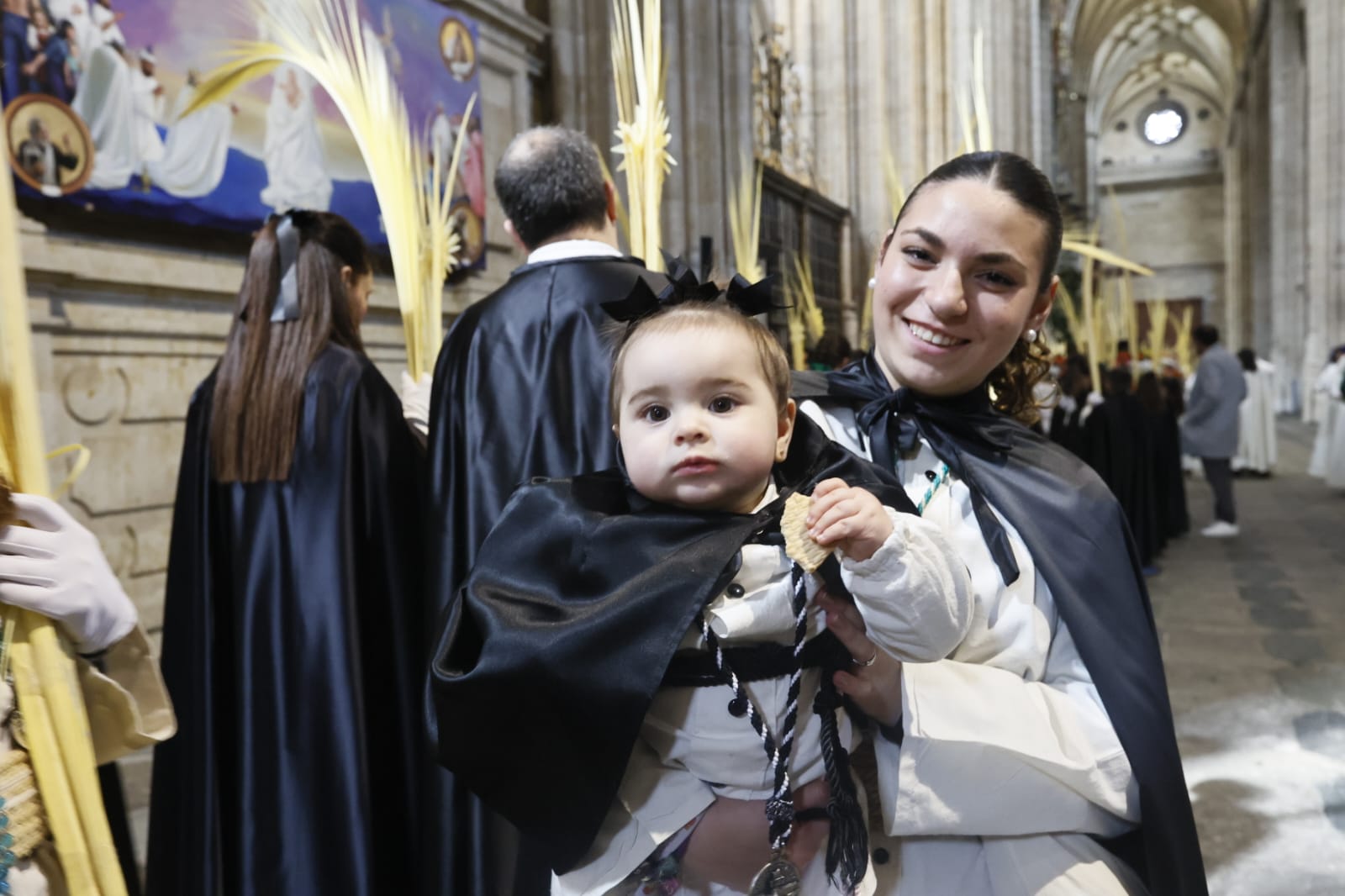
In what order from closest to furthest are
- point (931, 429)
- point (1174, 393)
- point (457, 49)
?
point (931, 429)
point (457, 49)
point (1174, 393)

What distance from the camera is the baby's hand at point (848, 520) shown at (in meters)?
0.99

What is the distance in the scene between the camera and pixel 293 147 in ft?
14.8

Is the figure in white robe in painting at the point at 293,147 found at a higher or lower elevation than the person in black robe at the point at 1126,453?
higher

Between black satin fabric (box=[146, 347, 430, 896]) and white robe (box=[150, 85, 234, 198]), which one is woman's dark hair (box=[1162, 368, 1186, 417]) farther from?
black satin fabric (box=[146, 347, 430, 896])

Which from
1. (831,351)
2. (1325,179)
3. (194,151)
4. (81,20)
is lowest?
(831,351)

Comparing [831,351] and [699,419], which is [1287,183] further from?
[699,419]

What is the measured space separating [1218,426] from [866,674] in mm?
9148

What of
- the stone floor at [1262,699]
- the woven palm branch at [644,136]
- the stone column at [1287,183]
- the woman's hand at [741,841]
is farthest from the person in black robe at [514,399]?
the stone column at [1287,183]

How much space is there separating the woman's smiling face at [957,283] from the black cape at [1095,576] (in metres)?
0.07

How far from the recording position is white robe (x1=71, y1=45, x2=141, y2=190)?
360 cm

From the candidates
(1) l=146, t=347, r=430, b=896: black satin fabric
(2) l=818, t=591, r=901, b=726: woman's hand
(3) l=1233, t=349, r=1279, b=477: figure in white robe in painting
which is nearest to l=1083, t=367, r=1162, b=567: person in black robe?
(3) l=1233, t=349, r=1279, b=477: figure in white robe in painting

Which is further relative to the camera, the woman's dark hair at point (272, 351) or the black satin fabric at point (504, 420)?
the woman's dark hair at point (272, 351)

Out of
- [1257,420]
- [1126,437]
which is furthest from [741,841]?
[1257,420]

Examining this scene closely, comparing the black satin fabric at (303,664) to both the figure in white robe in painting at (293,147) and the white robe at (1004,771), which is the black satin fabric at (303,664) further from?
the figure in white robe in painting at (293,147)
